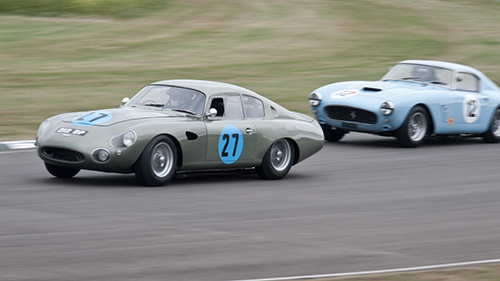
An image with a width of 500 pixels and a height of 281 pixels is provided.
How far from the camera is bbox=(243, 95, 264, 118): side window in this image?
9.45m

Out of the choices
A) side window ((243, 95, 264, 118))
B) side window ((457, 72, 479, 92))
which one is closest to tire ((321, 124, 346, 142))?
side window ((457, 72, 479, 92))

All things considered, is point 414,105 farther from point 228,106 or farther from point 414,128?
point 228,106

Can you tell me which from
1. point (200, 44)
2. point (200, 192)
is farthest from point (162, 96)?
point (200, 44)

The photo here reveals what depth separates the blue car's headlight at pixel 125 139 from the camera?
316 inches

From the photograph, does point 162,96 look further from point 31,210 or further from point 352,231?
point 352,231

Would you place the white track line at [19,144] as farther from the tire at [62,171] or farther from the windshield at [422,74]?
the windshield at [422,74]

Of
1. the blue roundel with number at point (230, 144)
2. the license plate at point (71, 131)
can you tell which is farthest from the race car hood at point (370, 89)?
the license plate at point (71, 131)

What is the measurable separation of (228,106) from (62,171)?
1987mm

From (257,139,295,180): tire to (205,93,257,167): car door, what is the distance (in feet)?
0.79

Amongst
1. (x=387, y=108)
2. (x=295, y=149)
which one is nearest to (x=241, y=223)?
(x=295, y=149)

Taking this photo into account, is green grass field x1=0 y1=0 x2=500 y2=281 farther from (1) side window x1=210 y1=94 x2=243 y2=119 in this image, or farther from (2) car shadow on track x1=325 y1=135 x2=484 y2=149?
(1) side window x1=210 y1=94 x2=243 y2=119

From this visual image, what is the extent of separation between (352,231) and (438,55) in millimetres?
20017

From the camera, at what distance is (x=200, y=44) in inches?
1030

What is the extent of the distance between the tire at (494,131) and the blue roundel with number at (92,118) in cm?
769
